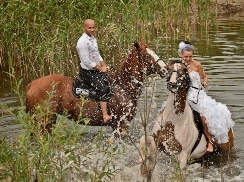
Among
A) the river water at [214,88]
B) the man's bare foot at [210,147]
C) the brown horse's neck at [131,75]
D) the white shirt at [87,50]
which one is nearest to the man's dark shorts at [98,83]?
the white shirt at [87,50]

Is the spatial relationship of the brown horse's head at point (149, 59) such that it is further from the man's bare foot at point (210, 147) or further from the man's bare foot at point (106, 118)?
the man's bare foot at point (210, 147)

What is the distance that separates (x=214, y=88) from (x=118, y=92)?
13.6 feet

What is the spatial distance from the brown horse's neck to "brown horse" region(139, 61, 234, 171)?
171 cm

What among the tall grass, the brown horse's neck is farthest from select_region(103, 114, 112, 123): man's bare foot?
the tall grass

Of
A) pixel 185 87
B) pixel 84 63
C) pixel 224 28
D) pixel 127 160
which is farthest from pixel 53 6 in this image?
pixel 224 28

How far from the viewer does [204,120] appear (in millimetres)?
8539

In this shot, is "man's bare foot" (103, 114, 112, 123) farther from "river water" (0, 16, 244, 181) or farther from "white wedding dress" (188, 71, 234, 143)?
"white wedding dress" (188, 71, 234, 143)

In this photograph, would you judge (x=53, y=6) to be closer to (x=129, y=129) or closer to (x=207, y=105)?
(x=129, y=129)

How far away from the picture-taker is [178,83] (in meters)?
7.45

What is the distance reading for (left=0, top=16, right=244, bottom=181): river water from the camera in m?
8.45

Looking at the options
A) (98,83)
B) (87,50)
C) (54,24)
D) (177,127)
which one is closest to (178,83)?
(177,127)

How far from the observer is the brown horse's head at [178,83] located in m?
7.40

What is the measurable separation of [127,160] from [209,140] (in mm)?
1449

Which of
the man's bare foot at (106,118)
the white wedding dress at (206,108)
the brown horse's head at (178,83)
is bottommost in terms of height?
the man's bare foot at (106,118)
